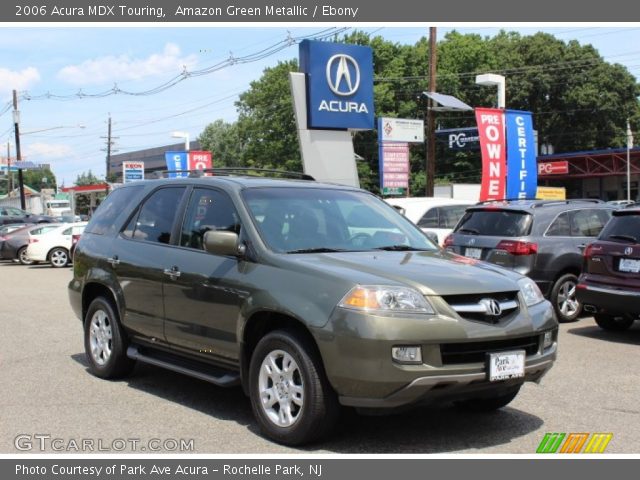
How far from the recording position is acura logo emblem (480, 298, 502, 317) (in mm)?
4805

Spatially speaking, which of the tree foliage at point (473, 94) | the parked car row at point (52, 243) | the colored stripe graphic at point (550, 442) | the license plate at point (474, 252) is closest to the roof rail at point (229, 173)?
the colored stripe graphic at point (550, 442)

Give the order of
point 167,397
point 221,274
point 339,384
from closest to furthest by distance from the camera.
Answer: point 339,384 < point 221,274 < point 167,397

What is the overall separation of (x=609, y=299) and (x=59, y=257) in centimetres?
1973

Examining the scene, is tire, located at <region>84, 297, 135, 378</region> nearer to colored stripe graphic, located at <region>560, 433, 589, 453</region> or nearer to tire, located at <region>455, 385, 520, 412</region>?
tire, located at <region>455, 385, 520, 412</region>

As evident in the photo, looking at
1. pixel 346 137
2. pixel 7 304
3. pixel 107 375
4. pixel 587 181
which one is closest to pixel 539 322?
pixel 107 375

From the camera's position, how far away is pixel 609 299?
916 centimetres

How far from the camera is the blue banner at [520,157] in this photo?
18.6 m

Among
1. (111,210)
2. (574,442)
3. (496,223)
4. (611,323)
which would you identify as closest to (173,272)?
(111,210)

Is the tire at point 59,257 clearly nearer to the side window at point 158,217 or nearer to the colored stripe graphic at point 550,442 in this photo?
the side window at point 158,217

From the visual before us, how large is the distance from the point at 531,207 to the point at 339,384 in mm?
6941

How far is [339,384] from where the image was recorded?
462cm

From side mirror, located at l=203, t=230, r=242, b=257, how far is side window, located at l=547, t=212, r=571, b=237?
655 centimetres

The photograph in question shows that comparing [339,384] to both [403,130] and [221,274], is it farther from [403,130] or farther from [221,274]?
[403,130]

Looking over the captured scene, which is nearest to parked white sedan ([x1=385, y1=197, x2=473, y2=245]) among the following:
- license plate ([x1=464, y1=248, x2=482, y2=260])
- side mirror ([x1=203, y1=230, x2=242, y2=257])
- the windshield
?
license plate ([x1=464, y1=248, x2=482, y2=260])
